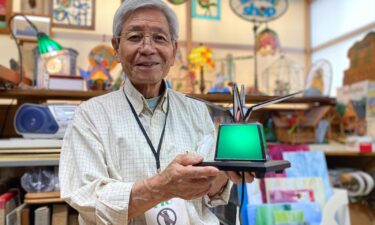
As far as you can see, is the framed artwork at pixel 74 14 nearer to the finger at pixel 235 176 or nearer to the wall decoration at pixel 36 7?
the wall decoration at pixel 36 7

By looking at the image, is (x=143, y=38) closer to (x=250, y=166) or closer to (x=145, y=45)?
(x=145, y=45)

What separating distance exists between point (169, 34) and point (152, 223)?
22.2 inches

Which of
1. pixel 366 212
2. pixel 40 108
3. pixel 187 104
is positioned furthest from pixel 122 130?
pixel 366 212

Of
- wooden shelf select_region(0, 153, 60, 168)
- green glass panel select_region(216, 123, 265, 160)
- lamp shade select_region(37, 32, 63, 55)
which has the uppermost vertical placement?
lamp shade select_region(37, 32, 63, 55)

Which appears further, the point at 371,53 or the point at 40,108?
the point at 371,53

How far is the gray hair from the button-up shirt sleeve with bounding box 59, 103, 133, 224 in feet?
0.85

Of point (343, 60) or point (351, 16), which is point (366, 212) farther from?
point (351, 16)

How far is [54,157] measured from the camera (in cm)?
133

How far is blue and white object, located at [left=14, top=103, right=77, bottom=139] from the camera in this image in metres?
1.42

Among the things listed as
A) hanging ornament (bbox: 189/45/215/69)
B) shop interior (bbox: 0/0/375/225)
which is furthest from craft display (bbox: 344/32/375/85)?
hanging ornament (bbox: 189/45/215/69)

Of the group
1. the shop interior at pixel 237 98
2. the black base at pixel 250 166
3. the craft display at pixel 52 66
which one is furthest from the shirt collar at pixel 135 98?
the craft display at pixel 52 66

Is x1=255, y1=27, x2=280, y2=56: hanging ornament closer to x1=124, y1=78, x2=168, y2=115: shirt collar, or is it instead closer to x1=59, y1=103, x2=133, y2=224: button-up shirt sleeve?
x1=124, y1=78, x2=168, y2=115: shirt collar

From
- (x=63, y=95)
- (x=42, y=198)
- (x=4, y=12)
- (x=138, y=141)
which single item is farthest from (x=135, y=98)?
(x=4, y=12)

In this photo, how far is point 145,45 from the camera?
0.92 meters
